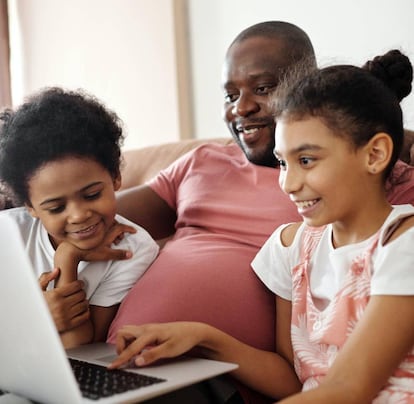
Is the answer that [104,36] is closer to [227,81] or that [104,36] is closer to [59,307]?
[227,81]

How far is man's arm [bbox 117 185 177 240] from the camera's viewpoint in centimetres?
174

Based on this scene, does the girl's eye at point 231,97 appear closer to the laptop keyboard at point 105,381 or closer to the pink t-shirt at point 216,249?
the pink t-shirt at point 216,249

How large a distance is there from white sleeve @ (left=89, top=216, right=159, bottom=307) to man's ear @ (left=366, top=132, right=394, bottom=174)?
21.4 inches

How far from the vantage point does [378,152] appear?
1135mm

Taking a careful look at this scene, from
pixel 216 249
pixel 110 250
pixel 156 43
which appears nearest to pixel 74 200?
pixel 110 250

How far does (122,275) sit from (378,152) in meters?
0.58

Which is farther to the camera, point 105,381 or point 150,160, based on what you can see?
point 150,160

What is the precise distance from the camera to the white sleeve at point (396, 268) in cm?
103

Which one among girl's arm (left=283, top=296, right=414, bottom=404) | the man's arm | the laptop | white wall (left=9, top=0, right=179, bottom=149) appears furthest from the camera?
white wall (left=9, top=0, right=179, bottom=149)

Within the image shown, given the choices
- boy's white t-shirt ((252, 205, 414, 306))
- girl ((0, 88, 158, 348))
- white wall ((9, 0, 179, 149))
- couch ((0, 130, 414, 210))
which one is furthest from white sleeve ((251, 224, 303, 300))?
white wall ((9, 0, 179, 149))

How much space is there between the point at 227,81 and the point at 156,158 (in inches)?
19.1

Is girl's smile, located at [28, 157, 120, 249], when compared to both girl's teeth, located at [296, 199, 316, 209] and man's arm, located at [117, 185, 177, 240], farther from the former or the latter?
girl's teeth, located at [296, 199, 316, 209]

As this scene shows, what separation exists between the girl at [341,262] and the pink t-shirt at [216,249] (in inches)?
4.5

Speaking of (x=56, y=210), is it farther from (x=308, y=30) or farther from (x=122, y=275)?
(x=308, y=30)
